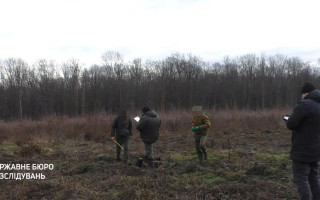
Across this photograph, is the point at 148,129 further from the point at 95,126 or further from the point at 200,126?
the point at 95,126

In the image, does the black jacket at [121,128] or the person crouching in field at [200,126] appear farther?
the black jacket at [121,128]

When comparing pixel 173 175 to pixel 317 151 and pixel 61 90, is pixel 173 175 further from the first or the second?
pixel 61 90

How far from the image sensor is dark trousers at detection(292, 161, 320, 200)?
462cm

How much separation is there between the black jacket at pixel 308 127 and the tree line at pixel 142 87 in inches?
1859

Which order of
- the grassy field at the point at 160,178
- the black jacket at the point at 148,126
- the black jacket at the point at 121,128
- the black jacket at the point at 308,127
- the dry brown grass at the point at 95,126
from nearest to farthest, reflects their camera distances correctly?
the black jacket at the point at 308,127 < the grassy field at the point at 160,178 < the black jacket at the point at 148,126 < the black jacket at the point at 121,128 < the dry brown grass at the point at 95,126

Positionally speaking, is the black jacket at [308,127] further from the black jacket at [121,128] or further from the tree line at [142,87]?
the tree line at [142,87]

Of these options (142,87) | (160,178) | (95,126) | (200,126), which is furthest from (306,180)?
(142,87)

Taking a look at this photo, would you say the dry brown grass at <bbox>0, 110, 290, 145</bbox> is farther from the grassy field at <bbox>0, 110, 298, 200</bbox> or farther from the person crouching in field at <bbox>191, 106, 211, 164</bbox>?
the person crouching in field at <bbox>191, 106, 211, 164</bbox>

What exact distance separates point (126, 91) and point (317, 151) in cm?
5705

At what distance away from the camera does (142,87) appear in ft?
202

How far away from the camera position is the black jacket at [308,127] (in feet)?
15.0

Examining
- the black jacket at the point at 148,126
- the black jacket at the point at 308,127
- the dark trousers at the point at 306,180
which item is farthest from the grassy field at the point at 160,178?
the black jacket at the point at 308,127

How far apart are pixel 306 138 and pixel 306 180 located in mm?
658

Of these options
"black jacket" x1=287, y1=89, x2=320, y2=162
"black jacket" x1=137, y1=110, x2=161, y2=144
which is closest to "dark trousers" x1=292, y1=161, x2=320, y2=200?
"black jacket" x1=287, y1=89, x2=320, y2=162
